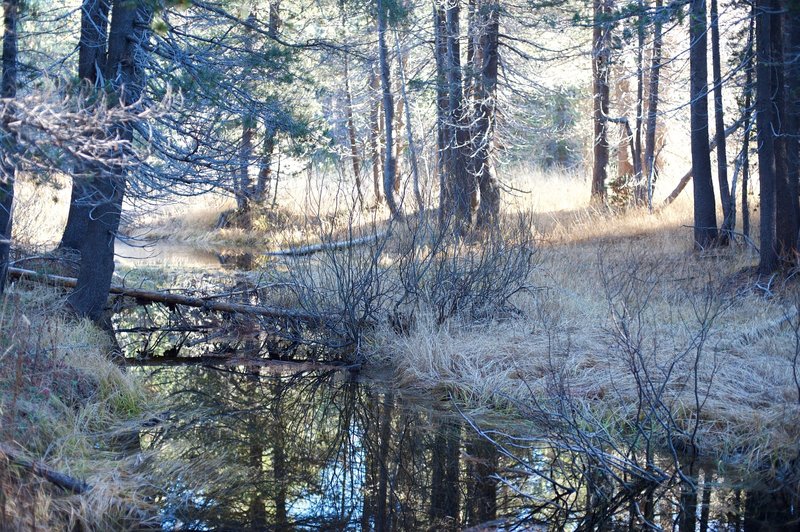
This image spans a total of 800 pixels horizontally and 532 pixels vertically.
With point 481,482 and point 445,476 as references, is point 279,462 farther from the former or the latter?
point 481,482

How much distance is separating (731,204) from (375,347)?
8045 millimetres

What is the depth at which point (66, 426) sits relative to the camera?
21.2ft

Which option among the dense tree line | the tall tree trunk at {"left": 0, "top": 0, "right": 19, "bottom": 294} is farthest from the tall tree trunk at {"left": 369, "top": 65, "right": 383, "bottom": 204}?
the tall tree trunk at {"left": 0, "top": 0, "right": 19, "bottom": 294}

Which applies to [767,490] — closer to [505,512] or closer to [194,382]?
[505,512]

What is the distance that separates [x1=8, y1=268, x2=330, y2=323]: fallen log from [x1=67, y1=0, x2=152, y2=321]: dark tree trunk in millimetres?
600

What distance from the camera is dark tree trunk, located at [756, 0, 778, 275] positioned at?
11312 mm

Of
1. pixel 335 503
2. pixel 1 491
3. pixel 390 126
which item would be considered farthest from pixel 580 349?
pixel 390 126

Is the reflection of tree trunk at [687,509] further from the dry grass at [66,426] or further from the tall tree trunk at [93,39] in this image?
the tall tree trunk at [93,39]

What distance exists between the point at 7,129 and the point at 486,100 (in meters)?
13.1

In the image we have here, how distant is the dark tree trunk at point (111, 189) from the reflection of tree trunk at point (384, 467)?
11.5 ft

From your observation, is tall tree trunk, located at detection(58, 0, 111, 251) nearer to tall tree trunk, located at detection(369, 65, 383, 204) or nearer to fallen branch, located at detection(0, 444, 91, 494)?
fallen branch, located at detection(0, 444, 91, 494)

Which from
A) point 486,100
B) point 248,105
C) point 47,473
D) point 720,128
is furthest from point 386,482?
point 486,100

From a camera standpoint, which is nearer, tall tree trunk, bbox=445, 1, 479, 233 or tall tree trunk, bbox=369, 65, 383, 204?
tall tree trunk, bbox=445, 1, 479, 233

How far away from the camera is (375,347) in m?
10.1
